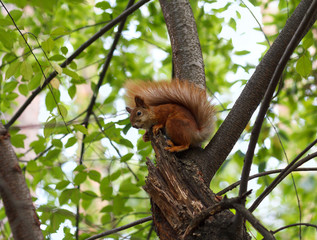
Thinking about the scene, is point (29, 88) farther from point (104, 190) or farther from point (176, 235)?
point (176, 235)

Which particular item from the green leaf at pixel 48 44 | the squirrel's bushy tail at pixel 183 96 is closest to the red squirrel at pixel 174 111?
the squirrel's bushy tail at pixel 183 96

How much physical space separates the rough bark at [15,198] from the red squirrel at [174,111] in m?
0.72

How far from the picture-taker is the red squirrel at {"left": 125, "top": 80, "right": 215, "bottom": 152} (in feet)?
5.64

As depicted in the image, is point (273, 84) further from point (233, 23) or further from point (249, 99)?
point (233, 23)

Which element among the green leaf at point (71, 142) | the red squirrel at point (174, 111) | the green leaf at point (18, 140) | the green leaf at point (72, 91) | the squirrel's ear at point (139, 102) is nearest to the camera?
the red squirrel at point (174, 111)

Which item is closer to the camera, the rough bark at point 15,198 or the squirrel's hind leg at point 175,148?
the rough bark at point 15,198

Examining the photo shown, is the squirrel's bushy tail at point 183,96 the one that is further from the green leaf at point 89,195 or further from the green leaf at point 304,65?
the green leaf at point 89,195

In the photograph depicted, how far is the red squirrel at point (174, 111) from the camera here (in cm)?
172

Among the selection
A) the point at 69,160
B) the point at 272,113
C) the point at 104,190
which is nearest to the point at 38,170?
the point at 69,160

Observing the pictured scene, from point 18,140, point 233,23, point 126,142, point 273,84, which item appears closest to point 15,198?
point 273,84

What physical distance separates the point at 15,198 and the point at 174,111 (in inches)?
45.7

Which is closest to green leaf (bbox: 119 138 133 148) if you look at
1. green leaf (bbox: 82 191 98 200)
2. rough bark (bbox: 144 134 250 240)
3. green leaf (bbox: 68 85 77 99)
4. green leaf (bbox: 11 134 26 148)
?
green leaf (bbox: 82 191 98 200)

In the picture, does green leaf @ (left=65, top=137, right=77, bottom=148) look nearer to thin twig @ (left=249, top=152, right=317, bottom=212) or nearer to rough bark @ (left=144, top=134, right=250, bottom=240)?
rough bark @ (left=144, top=134, right=250, bottom=240)

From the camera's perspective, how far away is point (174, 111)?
1.95 meters
